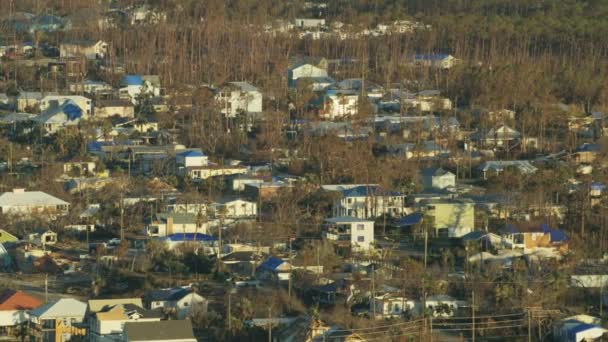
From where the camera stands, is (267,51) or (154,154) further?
(267,51)

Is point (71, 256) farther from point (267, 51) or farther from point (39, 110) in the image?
point (267, 51)

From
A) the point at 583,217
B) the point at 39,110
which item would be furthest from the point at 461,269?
the point at 39,110

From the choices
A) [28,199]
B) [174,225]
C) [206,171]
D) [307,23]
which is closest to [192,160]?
[206,171]

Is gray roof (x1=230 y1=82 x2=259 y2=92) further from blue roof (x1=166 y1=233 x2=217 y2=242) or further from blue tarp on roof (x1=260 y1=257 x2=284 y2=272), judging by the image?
blue tarp on roof (x1=260 y1=257 x2=284 y2=272)

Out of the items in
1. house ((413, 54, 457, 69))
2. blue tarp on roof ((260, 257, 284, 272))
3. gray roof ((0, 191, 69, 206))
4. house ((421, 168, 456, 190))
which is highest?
blue tarp on roof ((260, 257, 284, 272))

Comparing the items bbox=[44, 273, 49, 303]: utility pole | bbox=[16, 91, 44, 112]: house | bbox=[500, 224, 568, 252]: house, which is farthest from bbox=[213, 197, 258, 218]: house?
bbox=[16, 91, 44, 112]: house

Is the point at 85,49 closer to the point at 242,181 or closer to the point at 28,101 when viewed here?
the point at 28,101

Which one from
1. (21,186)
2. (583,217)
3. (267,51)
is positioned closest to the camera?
(583,217)
